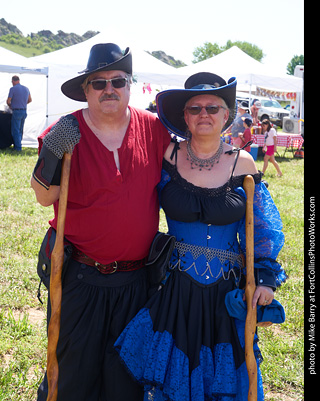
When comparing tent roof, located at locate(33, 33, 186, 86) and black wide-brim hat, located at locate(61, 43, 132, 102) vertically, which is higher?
tent roof, located at locate(33, 33, 186, 86)

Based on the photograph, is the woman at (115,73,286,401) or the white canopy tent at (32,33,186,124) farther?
the white canopy tent at (32,33,186,124)

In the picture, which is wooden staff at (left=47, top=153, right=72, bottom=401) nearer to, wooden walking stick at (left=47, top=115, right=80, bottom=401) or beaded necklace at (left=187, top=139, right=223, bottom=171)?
wooden walking stick at (left=47, top=115, right=80, bottom=401)

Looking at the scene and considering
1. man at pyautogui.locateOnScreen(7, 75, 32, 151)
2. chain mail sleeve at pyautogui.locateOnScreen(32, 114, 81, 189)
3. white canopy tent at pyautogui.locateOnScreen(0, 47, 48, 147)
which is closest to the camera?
chain mail sleeve at pyautogui.locateOnScreen(32, 114, 81, 189)

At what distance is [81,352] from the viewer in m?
2.51

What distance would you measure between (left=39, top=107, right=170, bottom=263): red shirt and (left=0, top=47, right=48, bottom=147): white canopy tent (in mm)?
12099

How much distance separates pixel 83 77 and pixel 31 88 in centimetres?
1459

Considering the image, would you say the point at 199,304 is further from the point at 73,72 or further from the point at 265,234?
the point at 73,72

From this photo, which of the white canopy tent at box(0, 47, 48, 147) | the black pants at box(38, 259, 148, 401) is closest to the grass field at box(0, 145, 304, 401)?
the black pants at box(38, 259, 148, 401)

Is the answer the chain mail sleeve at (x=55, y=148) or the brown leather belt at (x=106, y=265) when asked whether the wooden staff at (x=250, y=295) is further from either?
the chain mail sleeve at (x=55, y=148)

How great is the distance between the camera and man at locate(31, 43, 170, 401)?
2.40m

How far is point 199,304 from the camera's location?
251 cm

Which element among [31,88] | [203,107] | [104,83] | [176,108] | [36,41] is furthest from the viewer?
[36,41]

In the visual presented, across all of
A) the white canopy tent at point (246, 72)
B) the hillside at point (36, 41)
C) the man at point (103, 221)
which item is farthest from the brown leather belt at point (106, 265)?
the hillside at point (36, 41)

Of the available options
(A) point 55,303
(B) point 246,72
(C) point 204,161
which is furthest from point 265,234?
(B) point 246,72
